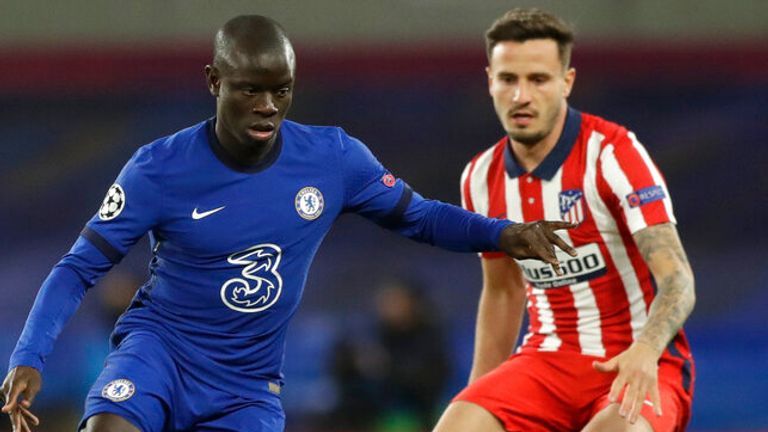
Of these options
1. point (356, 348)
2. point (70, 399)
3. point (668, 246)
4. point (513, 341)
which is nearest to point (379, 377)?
point (356, 348)

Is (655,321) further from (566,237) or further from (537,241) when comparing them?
(566,237)

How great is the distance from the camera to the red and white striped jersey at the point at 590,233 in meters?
4.48

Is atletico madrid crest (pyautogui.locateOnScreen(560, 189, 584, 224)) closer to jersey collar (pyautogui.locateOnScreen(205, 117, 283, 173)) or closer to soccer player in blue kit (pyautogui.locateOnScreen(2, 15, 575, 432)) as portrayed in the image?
soccer player in blue kit (pyautogui.locateOnScreen(2, 15, 575, 432))

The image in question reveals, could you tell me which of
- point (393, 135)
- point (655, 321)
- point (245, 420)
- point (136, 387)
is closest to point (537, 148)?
point (655, 321)

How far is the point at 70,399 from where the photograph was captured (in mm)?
7922

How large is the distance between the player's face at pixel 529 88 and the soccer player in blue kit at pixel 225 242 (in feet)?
2.26

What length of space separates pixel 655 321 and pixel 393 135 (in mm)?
4848

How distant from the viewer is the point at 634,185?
14.3 ft

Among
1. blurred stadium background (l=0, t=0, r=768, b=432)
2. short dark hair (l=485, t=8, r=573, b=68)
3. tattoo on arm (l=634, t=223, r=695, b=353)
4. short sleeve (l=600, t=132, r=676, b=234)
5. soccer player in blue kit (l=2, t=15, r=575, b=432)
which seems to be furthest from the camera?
blurred stadium background (l=0, t=0, r=768, b=432)

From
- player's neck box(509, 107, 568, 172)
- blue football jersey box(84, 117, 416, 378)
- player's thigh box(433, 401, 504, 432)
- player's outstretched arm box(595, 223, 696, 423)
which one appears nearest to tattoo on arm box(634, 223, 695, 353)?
player's outstretched arm box(595, 223, 696, 423)

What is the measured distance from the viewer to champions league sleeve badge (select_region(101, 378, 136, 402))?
363 cm

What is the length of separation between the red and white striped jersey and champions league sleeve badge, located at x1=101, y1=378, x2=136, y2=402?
5.04 ft

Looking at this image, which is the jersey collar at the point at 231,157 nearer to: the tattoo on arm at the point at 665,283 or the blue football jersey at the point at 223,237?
the blue football jersey at the point at 223,237

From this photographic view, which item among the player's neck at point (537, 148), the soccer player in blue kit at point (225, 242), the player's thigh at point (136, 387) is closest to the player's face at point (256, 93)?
the soccer player in blue kit at point (225, 242)
